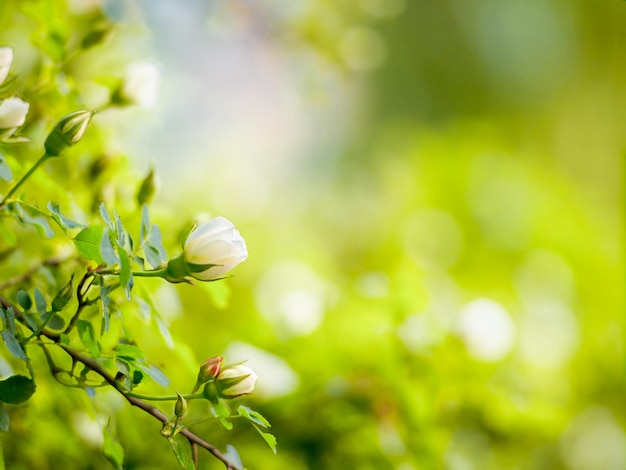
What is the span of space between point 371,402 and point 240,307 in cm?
38

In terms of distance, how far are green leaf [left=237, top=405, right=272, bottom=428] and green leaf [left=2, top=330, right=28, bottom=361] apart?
88mm

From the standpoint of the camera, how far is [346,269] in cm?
134

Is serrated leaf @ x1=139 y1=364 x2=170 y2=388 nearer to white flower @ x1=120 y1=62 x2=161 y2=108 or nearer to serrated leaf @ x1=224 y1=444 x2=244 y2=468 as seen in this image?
serrated leaf @ x1=224 y1=444 x2=244 y2=468

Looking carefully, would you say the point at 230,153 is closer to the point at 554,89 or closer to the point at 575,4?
the point at 554,89

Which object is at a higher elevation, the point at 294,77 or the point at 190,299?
the point at 294,77

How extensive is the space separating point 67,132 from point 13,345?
0.10 m

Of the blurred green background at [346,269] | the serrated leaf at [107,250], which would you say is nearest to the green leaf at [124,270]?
the serrated leaf at [107,250]

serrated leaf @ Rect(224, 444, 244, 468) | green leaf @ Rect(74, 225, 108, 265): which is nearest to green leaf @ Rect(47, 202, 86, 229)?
green leaf @ Rect(74, 225, 108, 265)

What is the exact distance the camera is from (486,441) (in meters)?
0.74

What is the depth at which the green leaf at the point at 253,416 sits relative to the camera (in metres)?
0.29

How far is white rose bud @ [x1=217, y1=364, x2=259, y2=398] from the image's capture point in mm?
315

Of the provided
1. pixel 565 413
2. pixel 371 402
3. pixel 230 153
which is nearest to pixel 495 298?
pixel 565 413

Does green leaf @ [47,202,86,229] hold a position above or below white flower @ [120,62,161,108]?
above

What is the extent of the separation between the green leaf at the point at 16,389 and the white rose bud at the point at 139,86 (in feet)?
0.66
